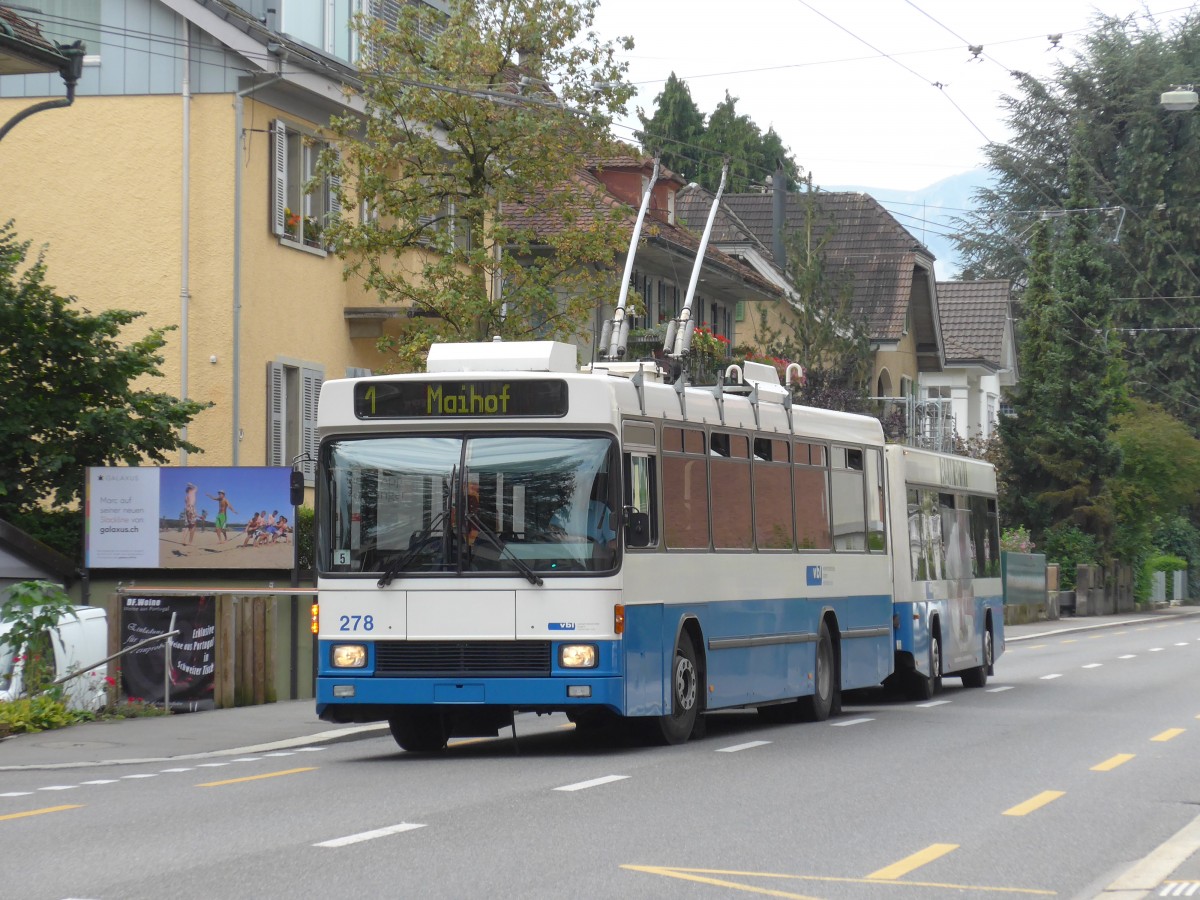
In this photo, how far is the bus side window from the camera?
15352mm

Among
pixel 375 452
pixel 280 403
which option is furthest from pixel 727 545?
pixel 280 403

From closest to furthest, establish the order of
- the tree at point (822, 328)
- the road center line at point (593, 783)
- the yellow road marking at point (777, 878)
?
the yellow road marking at point (777, 878) → the road center line at point (593, 783) → the tree at point (822, 328)

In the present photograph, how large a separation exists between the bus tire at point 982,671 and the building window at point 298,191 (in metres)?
10.1

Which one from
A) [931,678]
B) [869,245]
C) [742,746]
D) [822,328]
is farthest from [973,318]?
[742,746]

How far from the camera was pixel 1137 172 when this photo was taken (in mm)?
78500

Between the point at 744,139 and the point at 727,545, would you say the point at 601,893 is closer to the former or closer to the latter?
the point at 727,545

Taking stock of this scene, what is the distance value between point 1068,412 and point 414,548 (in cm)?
4801

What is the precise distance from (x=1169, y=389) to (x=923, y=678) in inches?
2304

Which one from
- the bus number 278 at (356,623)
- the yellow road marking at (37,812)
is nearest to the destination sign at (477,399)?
the bus number 278 at (356,623)

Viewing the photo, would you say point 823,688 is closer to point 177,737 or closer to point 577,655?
point 577,655

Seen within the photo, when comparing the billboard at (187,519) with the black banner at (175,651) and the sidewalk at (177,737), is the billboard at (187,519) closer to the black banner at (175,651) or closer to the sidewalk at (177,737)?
the black banner at (175,651)

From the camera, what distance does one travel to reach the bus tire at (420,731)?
16.4 meters

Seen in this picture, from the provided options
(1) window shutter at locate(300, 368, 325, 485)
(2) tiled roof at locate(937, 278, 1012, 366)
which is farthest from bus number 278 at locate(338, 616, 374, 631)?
(2) tiled roof at locate(937, 278, 1012, 366)

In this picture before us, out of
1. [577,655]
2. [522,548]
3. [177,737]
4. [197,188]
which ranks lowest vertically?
[177,737]
